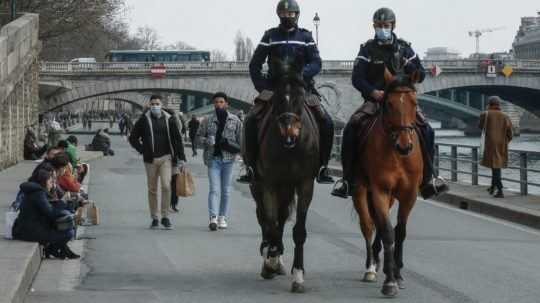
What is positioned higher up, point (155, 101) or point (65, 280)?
point (155, 101)

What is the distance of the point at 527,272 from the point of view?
11.7 m

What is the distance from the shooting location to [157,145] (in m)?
16.3

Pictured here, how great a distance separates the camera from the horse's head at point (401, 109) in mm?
10289

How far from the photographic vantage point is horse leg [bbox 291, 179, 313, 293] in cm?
1038

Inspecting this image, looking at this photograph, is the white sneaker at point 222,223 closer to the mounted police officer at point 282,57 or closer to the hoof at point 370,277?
the mounted police officer at point 282,57

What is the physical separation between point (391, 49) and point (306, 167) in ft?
4.43

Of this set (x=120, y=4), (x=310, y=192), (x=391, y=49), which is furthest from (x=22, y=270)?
(x=120, y=4)

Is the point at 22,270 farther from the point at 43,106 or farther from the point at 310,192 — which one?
the point at 43,106

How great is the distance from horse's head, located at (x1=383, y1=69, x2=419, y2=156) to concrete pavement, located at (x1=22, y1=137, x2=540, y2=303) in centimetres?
127

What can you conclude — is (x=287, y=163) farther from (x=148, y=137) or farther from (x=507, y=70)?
(x=507, y=70)

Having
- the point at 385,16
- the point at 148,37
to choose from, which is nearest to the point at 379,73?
the point at 385,16

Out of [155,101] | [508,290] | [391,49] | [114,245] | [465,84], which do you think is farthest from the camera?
[465,84]

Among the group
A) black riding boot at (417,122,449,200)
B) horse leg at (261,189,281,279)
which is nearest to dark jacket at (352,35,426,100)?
black riding boot at (417,122,449,200)

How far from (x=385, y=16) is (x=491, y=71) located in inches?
3334
